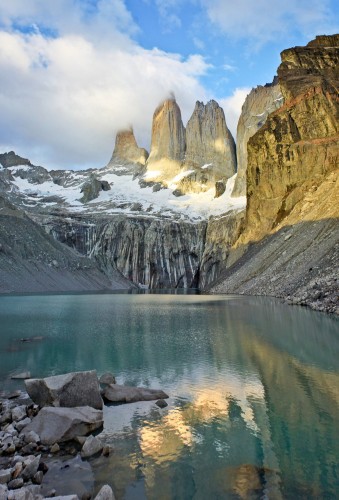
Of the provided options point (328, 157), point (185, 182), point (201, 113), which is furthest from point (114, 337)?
point (201, 113)

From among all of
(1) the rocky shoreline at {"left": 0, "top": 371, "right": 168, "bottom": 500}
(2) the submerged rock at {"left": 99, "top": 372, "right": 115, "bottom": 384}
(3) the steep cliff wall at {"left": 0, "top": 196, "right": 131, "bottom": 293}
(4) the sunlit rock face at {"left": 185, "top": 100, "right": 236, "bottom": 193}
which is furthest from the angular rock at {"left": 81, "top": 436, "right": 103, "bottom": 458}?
(4) the sunlit rock face at {"left": 185, "top": 100, "right": 236, "bottom": 193}

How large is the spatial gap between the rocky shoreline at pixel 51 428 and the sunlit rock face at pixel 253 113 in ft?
420

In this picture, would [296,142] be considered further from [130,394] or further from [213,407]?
[213,407]

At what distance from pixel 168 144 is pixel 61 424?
623ft

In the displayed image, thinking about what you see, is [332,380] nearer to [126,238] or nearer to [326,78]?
[326,78]

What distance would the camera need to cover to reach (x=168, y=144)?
192 meters

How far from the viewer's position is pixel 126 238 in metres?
130

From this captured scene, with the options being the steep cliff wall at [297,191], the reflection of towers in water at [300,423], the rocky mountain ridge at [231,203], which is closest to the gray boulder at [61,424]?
the reflection of towers in water at [300,423]

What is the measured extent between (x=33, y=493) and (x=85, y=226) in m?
128

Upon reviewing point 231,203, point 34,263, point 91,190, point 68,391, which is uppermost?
point 91,190

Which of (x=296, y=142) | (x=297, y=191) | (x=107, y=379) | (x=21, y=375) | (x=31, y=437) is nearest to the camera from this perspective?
(x=31, y=437)

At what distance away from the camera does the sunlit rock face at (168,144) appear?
186875mm

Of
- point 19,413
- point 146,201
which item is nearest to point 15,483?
point 19,413

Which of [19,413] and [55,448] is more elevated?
[19,413]
